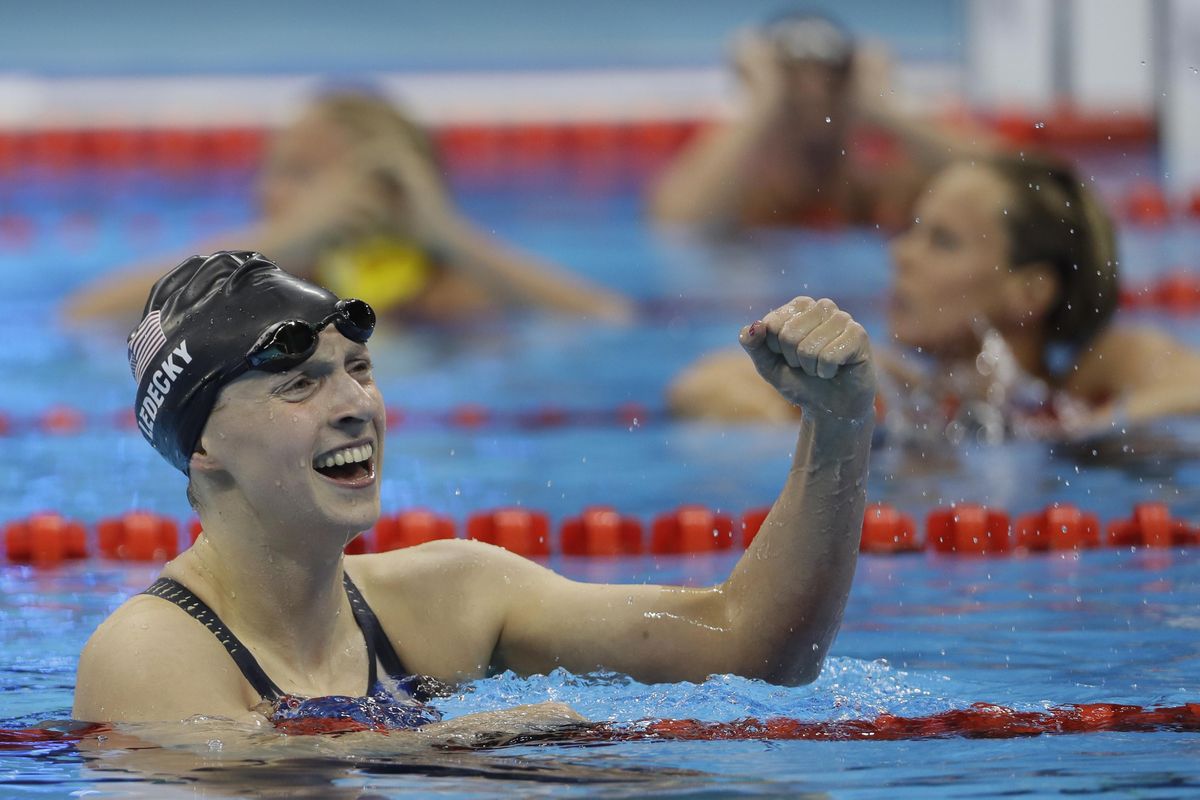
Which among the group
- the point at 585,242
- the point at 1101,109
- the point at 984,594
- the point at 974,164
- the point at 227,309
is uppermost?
the point at 1101,109

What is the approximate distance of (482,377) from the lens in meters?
6.50

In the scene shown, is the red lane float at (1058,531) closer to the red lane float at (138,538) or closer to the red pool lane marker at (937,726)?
the red pool lane marker at (937,726)

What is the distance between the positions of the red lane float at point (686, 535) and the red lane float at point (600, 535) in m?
0.05

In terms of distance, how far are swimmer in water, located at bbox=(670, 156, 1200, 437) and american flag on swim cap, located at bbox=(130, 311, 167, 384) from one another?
328cm

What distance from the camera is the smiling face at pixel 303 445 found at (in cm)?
237

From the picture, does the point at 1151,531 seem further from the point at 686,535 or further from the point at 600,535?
the point at 600,535

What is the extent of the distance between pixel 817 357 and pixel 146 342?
3.11 ft

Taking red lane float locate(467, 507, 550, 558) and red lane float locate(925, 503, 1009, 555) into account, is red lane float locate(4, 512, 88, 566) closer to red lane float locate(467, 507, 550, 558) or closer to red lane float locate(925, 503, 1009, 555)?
red lane float locate(467, 507, 550, 558)

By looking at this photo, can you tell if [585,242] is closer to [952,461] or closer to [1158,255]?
[1158,255]

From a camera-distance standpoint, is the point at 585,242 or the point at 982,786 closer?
the point at 982,786

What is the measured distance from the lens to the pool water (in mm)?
2346

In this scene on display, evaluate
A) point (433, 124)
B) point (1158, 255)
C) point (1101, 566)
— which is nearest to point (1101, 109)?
point (1158, 255)

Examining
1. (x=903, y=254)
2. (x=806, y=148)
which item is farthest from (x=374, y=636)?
(x=806, y=148)

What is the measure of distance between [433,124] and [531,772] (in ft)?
29.0
